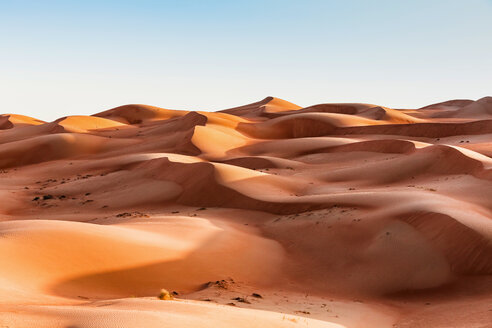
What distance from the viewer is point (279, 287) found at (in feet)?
36.4

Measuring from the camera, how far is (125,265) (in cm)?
1056

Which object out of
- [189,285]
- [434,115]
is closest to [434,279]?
[189,285]

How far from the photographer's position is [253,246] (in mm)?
13234

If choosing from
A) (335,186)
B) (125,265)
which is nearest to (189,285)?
(125,265)

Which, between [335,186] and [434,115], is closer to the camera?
[335,186]

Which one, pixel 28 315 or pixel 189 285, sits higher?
pixel 28 315

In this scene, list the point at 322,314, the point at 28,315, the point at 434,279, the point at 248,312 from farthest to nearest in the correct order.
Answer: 1. the point at 434,279
2. the point at 322,314
3. the point at 248,312
4. the point at 28,315

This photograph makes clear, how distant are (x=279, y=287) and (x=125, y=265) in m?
3.10

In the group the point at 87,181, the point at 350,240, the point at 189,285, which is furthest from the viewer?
the point at 87,181

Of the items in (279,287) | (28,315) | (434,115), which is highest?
(434,115)

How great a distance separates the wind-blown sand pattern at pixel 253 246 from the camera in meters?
8.27

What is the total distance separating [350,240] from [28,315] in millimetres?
8854

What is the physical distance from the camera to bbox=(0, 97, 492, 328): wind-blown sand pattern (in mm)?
8266

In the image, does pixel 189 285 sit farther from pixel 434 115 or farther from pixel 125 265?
pixel 434 115
